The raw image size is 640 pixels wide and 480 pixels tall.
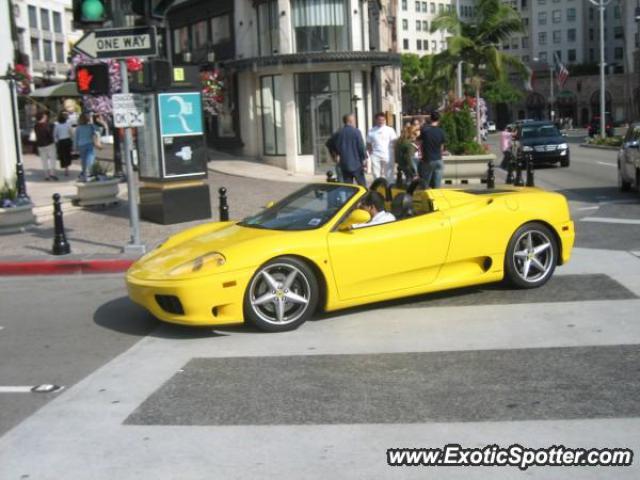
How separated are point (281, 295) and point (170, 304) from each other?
939 mm

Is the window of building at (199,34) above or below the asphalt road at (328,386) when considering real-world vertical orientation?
above

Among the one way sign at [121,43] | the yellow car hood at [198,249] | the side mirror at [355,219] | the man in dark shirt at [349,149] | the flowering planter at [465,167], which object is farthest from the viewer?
the flowering planter at [465,167]

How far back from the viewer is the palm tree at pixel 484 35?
1357 inches

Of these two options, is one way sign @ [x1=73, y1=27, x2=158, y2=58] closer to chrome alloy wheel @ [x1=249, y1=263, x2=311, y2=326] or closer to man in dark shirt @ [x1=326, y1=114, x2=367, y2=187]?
man in dark shirt @ [x1=326, y1=114, x2=367, y2=187]

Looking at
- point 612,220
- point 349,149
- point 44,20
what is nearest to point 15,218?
point 349,149

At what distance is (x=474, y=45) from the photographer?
115 ft

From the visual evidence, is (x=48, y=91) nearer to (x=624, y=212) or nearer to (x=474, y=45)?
(x=474, y=45)

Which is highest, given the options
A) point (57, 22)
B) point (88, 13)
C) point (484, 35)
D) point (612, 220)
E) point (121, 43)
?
point (57, 22)

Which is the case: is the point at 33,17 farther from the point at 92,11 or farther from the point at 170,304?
the point at 170,304

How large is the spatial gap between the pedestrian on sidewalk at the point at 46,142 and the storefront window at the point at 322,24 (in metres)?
10.2

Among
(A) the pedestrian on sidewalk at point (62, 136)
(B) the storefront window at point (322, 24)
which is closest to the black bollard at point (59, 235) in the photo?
(A) the pedestrian on sidewalk at point (62, 136)

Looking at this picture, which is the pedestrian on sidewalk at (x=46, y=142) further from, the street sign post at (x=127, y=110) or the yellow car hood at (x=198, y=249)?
the yellow car hood at (x=198, y=249)

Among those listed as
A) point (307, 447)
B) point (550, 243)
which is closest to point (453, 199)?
point (550, 243)

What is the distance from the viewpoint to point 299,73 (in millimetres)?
30281
